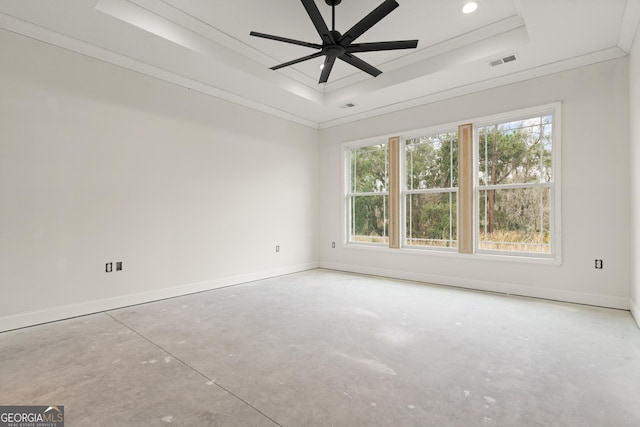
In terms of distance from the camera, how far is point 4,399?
180 cm

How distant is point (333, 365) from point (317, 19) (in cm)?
268

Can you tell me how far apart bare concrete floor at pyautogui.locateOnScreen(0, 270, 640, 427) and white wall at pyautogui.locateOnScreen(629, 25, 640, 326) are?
0.34 m

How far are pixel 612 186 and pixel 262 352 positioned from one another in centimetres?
413

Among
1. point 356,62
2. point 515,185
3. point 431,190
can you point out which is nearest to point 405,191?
point 431,190

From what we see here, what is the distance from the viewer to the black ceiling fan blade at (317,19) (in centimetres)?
241

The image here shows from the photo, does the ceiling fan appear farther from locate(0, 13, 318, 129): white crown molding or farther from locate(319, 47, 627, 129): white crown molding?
locate(319, 47, 627, 129): white crown molding

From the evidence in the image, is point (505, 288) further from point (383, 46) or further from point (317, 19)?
point (317, 19)

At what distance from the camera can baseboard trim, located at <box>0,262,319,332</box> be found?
9.78ft

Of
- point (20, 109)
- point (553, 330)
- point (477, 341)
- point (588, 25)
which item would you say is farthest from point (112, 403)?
point (588, 25)

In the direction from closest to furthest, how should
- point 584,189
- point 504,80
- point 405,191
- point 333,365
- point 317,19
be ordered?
point 333,365 → point 317,19 → point 584,189 → point 504,80 → point 405,191

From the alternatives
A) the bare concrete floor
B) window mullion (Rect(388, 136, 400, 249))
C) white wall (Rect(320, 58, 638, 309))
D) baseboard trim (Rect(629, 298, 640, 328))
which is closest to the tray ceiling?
white wall (Rect(320, 58, 638, 309))

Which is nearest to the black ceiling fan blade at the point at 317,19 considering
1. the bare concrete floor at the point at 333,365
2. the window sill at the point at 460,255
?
the bare concrete floor at the point at 333,365

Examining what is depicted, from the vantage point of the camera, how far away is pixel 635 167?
313cm

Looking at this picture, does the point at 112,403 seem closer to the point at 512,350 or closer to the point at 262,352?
the point at 262,352
